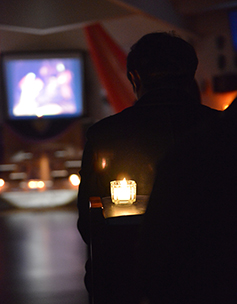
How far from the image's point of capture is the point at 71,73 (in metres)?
6.08

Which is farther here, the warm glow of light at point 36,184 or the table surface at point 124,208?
the warm glow of light at point 36,184

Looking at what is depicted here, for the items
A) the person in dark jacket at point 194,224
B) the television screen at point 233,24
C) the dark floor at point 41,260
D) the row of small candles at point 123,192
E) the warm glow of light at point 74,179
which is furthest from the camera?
the warm glow of light at point 74,179

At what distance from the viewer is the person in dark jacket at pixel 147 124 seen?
1.08m

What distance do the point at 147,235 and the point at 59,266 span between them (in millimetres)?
2334

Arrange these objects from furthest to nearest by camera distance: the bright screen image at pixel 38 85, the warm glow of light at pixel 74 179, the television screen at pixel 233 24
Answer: the bright screen image at pixel 38 85 → the warm glow of light at pixel 74 179 → the television screen at pixel 233 24

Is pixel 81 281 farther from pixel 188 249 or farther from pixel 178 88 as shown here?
pixel 188 249

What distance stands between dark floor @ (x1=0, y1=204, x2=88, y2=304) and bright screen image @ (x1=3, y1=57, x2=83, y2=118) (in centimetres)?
234

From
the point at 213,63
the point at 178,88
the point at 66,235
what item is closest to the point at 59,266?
the point at 66,235

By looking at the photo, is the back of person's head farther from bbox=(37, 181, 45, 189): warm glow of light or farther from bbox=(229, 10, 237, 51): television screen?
bbox=(37, 181, 45, 189): warm glow of light

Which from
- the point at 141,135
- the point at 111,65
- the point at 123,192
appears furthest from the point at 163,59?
the point at 111,65

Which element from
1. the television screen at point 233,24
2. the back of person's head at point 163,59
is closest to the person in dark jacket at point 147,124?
the back of person's head at point 163,59

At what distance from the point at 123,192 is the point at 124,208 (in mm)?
47

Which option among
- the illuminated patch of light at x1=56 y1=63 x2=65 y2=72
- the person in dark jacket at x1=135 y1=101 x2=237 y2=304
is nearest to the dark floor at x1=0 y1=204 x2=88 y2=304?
the person in dark jacket at x1=135 y1=101 x2=237 y2=304

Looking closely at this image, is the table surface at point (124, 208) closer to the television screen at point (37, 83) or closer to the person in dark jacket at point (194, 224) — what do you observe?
the person in dark jacket at point (194, 224)
